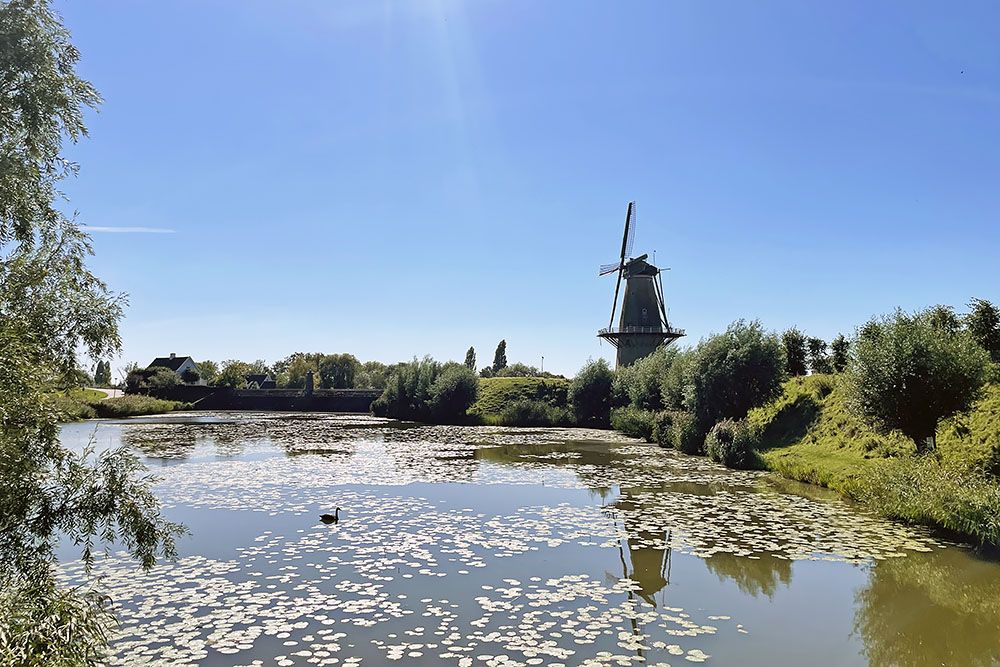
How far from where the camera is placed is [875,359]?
1908 centimetres

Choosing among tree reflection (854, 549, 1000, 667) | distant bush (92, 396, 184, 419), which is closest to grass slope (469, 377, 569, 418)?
distant bush (92, 396, 184, 419)

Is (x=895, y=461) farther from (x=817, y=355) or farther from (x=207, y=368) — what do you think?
(x=207, y=368)

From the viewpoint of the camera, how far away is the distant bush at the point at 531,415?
5447 centimetres

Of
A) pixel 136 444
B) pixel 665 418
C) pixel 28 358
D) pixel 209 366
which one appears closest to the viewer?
pixel 28 358

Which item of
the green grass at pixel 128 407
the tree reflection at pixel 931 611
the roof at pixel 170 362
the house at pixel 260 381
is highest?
the roof at pixel 170 362

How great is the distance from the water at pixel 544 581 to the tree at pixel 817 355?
24.0 m

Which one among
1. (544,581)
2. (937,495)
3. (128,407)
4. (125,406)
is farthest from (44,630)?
(128,407)

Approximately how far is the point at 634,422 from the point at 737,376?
1272 cm

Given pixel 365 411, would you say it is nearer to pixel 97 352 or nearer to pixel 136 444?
pixel 136 444

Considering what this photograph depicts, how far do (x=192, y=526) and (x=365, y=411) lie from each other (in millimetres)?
75248

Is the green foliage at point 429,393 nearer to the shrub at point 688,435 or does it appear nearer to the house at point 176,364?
the shrub at point 688,435

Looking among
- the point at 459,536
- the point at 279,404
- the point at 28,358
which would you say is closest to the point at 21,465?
the point at 28,358

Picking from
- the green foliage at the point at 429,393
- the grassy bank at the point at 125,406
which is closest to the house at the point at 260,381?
the grassy bank at the point at 125,406

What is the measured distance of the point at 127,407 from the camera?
63.9 metres
